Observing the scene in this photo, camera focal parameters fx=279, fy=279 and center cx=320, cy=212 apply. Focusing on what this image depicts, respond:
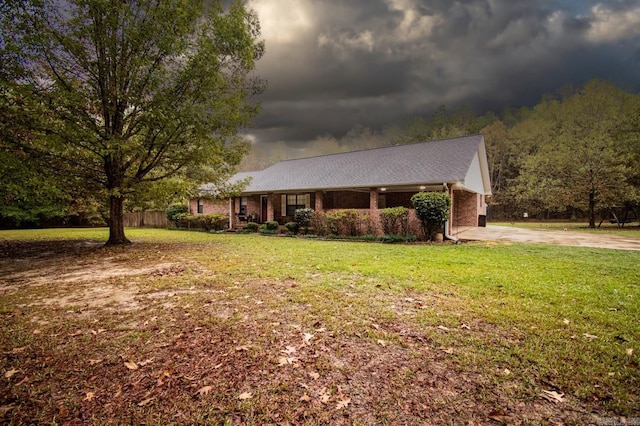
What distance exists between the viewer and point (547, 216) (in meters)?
32.8

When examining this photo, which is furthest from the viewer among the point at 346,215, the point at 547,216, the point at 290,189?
the point at 547,216

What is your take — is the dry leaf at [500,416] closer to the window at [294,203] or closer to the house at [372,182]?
the house at [372,182]

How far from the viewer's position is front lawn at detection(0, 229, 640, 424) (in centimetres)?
202

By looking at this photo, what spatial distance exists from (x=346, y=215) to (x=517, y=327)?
10.1 metres

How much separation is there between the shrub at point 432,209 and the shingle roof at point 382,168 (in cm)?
114

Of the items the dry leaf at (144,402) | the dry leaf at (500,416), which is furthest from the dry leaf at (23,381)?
the dry leaf at (500,416)

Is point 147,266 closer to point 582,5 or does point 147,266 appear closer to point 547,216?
point 582,5

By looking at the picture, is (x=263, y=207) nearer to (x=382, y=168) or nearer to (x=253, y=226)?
(x=253, y=226)

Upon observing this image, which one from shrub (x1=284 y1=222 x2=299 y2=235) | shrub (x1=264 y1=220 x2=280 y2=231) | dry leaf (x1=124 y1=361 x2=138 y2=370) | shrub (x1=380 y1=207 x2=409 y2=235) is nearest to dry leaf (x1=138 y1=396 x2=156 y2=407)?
dry leaf (x1=124 y1=361 x2=138 y2=370)

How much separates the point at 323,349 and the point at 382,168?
13.8 meters

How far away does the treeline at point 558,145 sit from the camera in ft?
61.6

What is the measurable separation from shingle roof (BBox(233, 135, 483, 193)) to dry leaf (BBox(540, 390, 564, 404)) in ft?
A: 35.0

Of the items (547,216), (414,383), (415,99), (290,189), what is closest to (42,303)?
(414,383)

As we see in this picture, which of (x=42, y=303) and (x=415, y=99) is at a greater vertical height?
(x=415, y=99)
